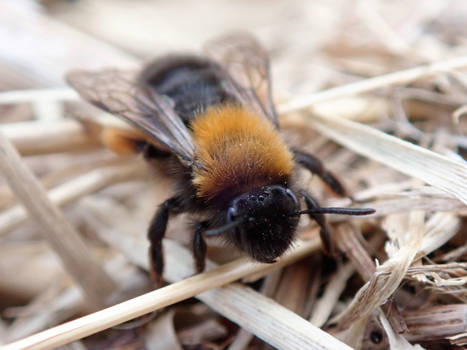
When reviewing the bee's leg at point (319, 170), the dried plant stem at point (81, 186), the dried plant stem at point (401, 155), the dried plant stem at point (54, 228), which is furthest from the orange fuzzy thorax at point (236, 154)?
the dried plant stem at point (81, 186)

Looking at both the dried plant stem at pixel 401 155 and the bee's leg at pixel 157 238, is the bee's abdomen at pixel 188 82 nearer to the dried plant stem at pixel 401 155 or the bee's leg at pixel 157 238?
the bee's leg at pixel 157 238

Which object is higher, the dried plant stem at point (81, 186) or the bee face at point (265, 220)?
the bee face at point (265, 220)

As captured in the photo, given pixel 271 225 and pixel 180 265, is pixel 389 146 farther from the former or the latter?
pixel 180 265

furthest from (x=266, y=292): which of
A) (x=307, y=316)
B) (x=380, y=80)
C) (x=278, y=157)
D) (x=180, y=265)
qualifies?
(x=380, y=80)

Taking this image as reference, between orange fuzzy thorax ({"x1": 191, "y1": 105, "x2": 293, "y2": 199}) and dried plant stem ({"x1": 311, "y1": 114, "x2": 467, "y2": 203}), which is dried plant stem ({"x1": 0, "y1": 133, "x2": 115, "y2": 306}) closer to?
orange fuzzy thorax ({"x1": 191, "y1": 105, "x2": 293, "y2": 199})

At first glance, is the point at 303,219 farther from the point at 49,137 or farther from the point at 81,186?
the point at 49,137

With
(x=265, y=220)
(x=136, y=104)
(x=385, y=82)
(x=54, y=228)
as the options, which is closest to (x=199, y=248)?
(x=265, y=220)
